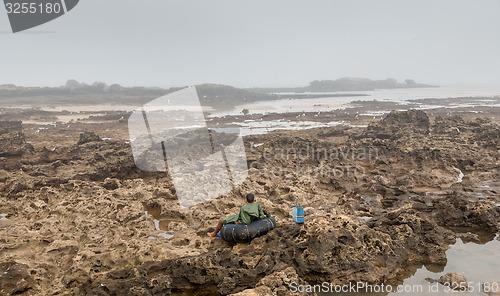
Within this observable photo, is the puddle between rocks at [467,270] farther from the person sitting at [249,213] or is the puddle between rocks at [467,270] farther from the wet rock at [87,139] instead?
the wet rock at [87,139]

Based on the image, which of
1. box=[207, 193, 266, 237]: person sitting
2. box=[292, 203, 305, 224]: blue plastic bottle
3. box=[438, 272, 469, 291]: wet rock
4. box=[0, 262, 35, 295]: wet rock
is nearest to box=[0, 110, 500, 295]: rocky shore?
box=[0, 262, 35, 295]: wet rock

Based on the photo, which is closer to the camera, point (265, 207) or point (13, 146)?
point (265, 207)

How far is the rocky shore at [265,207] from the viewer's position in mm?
6535

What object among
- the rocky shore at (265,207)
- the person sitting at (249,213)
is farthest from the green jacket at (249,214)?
the rocky shore at (265,207)

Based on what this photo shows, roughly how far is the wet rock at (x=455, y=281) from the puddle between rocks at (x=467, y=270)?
95 mm

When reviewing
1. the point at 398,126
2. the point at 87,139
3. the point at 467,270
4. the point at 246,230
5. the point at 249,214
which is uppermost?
the point at 398,126

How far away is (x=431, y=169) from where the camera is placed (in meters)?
13.9

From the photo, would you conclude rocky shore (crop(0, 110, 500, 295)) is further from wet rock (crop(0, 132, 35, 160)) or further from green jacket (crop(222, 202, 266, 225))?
green jacket (crop(222, 202, 266, 225))

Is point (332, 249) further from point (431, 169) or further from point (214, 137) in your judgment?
point (214, 137)

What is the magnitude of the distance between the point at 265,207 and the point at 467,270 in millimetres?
4731

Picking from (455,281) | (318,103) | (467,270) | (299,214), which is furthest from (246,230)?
(318,103)

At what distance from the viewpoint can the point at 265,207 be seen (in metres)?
9.88

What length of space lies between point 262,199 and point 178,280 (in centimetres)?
421

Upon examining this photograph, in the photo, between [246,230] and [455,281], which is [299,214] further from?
[455,281]
